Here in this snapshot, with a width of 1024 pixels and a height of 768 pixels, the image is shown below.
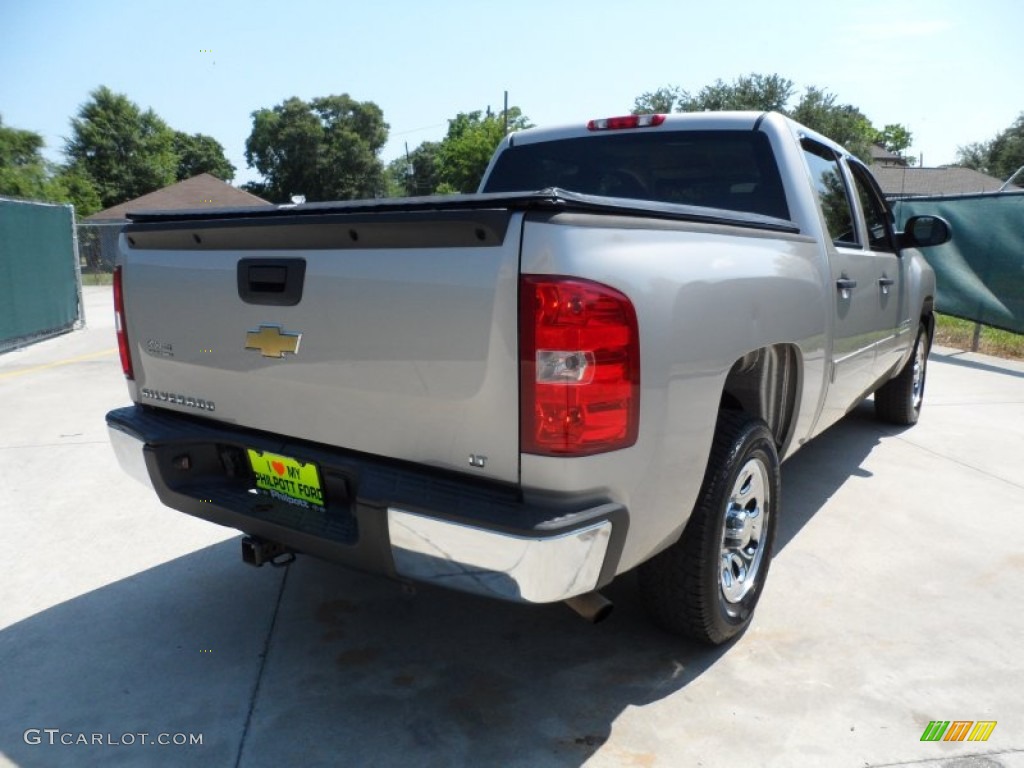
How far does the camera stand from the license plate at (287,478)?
7.61ft

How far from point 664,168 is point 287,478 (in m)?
2.32

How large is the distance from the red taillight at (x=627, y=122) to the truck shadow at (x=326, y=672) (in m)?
2.17

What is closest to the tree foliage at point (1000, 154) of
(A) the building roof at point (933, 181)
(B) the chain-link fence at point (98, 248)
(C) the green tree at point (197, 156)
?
(A) the building roof at point (933, 181)

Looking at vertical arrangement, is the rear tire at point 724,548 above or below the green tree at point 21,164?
below

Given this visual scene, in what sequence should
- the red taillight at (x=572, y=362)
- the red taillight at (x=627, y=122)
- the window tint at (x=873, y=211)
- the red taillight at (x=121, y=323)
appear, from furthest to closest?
the window tint at (x=873, y=211), the red taillight at (x=627, y=122), the red taillight at (x=121, y=323), the red taillight at (x=572, y=362)

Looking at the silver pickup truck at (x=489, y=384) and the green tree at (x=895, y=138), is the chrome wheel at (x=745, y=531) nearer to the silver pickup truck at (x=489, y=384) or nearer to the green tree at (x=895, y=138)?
the silver pickup truck at (x=489, y=384)

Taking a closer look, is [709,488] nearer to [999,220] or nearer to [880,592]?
[880,592]

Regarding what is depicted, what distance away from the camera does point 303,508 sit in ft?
7.80

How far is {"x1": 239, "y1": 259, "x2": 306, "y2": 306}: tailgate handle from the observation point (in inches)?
87.4

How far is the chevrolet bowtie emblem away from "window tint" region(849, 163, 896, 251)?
341 centimetres

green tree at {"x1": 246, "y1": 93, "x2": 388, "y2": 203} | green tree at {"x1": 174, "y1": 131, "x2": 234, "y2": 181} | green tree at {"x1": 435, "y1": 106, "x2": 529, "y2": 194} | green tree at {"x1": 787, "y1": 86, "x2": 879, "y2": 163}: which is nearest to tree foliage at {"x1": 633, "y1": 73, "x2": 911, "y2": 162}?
green tree at {"x1": 787, "y1": 86, "x2": 879, "y2": 163}

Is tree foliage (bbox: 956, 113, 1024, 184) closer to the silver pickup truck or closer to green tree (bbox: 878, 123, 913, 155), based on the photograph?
green tree (bbox: 878, 123, 913, 155)

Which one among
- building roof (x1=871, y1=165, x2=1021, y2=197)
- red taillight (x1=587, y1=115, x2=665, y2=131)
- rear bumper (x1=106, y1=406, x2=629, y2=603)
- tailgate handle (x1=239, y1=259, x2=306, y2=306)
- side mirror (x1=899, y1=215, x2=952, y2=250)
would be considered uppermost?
building roof (x1=871, y1=165, x2=1021, y2=197)

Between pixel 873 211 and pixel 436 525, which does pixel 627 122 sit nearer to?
pixel 873 211
